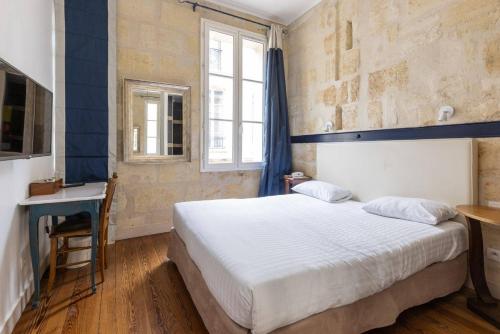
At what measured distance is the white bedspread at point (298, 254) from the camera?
114 cm

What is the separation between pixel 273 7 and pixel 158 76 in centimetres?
196

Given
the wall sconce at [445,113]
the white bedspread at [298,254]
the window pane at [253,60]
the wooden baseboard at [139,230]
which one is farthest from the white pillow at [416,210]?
the window pane at [253,60]

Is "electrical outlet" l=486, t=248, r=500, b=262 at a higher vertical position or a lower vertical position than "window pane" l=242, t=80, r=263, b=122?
lower

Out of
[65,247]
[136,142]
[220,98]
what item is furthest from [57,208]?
[220,98]

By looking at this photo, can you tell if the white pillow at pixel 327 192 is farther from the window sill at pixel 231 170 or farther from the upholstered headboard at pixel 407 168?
the window sill at pixel 231 170

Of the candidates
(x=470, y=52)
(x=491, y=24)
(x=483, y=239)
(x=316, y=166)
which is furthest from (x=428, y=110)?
(x=316, y=166)

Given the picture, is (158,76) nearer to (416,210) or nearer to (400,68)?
(400,68)

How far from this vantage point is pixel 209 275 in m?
1.42

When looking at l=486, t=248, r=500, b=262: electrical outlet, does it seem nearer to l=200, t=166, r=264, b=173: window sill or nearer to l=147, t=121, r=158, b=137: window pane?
l=200, t=166, r=264, b=173: window sill

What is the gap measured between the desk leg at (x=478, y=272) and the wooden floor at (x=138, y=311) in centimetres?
10

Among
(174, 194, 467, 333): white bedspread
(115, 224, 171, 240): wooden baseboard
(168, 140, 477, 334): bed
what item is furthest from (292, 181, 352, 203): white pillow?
(115, 224, 171, 240): wooden baseboard

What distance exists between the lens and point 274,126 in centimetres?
386

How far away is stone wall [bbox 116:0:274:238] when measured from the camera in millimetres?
3057

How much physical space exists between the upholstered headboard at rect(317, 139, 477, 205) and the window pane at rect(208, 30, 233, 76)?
6.13 ft
